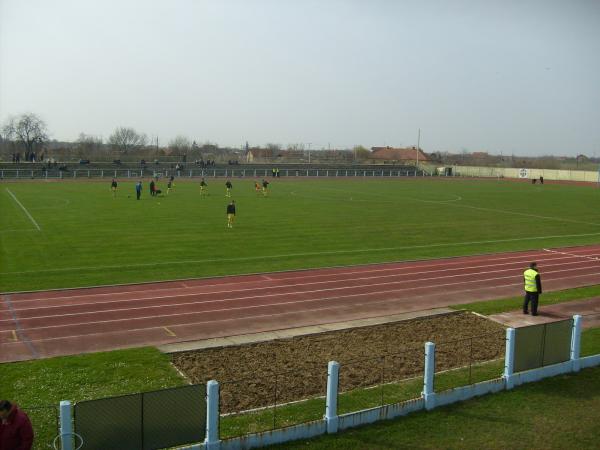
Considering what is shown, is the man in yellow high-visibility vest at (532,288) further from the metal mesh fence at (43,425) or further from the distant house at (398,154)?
the distant house at (398,154)

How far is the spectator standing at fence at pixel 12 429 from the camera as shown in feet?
22.3

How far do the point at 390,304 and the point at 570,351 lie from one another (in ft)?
20.7

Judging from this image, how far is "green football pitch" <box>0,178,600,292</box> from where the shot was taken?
2270 centimetres

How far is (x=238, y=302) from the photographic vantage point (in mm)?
17875

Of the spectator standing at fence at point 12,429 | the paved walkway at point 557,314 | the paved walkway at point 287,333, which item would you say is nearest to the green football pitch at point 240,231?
the paved walkway at point 287,333

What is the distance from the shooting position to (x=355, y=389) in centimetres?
1116

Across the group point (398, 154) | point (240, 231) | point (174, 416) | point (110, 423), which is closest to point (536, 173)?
point (398, 154)

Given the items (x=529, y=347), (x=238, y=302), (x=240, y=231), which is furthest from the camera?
(x=240, y=231)

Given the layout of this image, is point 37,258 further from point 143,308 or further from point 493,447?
point 493,447

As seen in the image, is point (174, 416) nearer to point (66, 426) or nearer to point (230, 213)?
point (66, 426)

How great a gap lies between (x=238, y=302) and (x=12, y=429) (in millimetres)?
11123

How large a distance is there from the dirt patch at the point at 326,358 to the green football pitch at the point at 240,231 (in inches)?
320

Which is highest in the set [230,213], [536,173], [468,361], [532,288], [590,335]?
[536,173]

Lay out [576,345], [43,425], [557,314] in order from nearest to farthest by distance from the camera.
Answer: [43,425]
[576,345]
[557,314]
